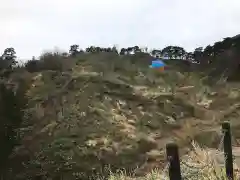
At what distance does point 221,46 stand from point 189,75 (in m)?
11.4

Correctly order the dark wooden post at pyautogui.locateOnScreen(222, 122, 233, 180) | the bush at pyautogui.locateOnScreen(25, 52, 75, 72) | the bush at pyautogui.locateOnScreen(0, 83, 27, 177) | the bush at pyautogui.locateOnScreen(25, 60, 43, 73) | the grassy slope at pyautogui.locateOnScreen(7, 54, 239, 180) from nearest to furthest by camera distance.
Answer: the dark wooden post at pyautogui.locateOnScreen(222, 122, 233, 180)
the bush at pyautogui.locateOnScreen(0, 83, 27, 177)
the grassy slope at pyautogui.locateOnScreen(7, 54, 239, 180)
the bush at pyautogui.locateOnScreen(25, 52, 75, 72)
the bush at pyautogui.locateOnScreen(25, 60, 43, 73)

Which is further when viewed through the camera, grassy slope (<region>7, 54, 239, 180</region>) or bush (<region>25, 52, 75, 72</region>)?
bush (<region>25, 52, 75, 72</region>)

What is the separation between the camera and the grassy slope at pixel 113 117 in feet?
51.5

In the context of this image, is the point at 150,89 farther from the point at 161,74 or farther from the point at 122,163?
the point at 122,163

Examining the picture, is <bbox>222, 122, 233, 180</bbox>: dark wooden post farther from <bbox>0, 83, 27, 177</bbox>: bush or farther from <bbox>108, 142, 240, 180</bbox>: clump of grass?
<bbox>0, 83, 27, 177</bbox>: bush

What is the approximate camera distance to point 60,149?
52.4ft

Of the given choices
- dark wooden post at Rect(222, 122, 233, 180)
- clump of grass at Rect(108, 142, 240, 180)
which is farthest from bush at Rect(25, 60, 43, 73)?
dark wooden post at Rect(222, 122, 233, 180)

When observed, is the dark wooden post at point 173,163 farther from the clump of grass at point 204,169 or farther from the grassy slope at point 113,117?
the grassy slope at point 113,117

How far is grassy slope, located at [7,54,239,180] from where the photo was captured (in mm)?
15688

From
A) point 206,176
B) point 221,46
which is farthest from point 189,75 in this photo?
point 206,176

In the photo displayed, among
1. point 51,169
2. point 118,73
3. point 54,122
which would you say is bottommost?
point 51,169

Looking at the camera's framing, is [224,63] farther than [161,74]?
Yes

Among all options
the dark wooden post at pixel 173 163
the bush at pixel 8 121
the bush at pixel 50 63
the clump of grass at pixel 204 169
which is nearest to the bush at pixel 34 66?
the bush at pixel 50 63

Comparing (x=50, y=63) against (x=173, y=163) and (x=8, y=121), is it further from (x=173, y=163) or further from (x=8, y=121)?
(x=173, y=163)
